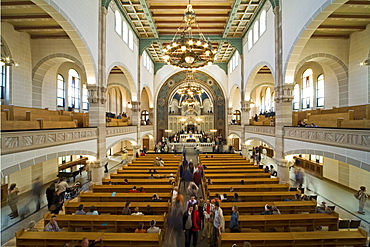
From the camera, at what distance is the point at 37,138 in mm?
7547

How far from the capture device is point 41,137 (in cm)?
777

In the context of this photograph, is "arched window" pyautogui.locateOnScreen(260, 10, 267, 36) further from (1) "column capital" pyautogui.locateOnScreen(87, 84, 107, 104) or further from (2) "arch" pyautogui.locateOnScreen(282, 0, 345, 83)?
(1) "column capital" pyautogui.locateOnScreen(87, 84, 107, 104)

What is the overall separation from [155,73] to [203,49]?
20.0 metres

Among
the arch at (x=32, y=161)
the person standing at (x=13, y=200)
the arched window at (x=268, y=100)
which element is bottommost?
the person standing at (x=13, y=200)

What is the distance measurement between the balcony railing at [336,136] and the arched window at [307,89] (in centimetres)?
823

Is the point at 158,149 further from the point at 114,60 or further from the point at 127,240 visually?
the point at 127,240

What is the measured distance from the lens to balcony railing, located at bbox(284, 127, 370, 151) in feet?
21.6

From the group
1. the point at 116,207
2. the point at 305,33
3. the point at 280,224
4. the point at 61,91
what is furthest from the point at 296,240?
the point at 61,91

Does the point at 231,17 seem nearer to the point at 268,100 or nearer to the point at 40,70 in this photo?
the point at 268,100

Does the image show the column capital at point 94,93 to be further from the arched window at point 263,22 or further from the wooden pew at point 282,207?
the arched window at point 263,22

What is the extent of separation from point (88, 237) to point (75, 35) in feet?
31.1

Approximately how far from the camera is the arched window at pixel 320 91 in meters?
15.8

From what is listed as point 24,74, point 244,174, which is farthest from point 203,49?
point 24,74

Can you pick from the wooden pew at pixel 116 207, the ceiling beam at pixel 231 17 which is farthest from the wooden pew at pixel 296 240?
the ceiling beam at pixel 231 17
